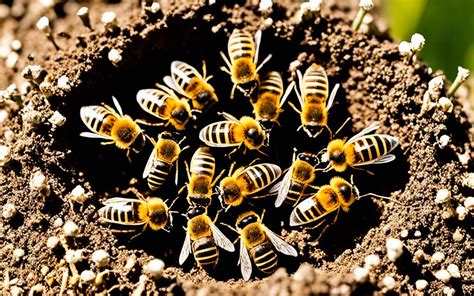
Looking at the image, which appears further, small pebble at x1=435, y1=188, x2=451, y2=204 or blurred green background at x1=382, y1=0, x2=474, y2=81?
blurred green background at x1=382, y1=0, x2=474, y2=81

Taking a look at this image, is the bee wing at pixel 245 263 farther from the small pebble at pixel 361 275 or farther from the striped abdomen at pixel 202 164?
the small pebble at pixel 361 275

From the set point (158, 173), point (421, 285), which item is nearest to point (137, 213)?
point (158, 173)

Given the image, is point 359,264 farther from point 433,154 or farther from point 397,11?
point 397,11

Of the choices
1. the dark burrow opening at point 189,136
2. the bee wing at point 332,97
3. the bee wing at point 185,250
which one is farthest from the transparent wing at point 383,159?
the bee wing at point 185,250

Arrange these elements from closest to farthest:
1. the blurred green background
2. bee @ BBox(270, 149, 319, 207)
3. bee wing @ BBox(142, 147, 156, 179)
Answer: bee @ BBox(270, 149, 319, 207) < bee wing @ BBox(142, 147, 156, 179) < the blurred green background

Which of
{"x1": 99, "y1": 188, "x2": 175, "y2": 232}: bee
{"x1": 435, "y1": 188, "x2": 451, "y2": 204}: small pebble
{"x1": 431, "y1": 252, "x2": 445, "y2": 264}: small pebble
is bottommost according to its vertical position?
{"x1": 99, "y1": 188, "x2": 175, "y2": 232}: bee

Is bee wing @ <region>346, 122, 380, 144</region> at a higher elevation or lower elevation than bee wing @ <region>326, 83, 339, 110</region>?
lower

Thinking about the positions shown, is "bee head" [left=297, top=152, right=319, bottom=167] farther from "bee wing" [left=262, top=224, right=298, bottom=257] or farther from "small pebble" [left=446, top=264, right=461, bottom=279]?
"small pebble" [left=446, top=264, right=461, bottom=279]

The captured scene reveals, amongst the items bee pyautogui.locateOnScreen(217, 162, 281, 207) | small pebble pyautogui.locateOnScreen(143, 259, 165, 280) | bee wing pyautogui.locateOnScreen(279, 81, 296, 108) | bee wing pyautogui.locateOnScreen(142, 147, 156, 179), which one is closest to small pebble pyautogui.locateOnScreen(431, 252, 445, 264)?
bee pyautogui.locateOnScreen(217, 162, 281, 207)
